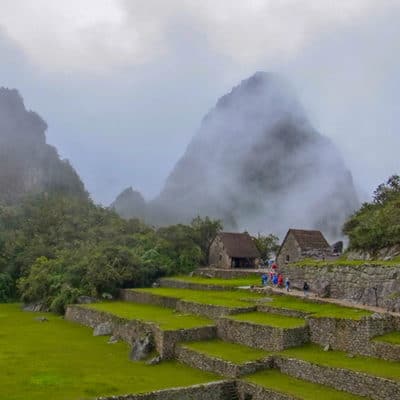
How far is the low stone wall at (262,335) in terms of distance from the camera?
56.5 feet

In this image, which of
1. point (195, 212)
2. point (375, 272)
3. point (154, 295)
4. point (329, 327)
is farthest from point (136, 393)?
point (195, 212)

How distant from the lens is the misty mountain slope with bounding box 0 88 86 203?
66750mm

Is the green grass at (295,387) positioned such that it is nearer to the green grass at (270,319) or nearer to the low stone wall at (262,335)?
the low stone wall at (262,335)

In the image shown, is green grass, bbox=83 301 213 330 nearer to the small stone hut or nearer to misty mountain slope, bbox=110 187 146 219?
the small stone hut

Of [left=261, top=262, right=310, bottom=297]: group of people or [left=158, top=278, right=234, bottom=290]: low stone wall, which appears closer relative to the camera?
[left=261, top=262, right=310, bottom=297]: group of people

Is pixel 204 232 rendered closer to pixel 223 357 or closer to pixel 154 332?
pixel 154 332

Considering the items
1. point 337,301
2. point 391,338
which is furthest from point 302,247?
point 391,338

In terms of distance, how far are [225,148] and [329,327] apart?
292 feet

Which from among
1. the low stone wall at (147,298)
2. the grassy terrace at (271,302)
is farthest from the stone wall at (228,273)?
the low stone wall at (147,298)

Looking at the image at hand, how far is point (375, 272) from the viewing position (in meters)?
18.9

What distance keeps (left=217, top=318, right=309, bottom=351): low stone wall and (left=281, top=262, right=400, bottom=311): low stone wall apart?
312 centimetres

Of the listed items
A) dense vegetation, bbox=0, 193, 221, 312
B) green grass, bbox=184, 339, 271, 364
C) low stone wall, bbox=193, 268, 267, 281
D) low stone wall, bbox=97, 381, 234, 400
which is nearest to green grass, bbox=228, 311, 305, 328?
green grass, bbox=184, 339, 271, 364

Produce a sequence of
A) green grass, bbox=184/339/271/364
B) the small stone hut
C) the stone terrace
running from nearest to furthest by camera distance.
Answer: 1. the stone terrace
2. green grass, bbox=184/339/271/364
3. the small stone hut

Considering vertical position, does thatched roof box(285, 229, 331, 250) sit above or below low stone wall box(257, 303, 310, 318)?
above
